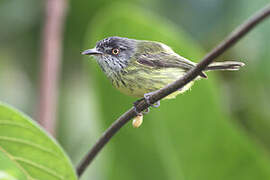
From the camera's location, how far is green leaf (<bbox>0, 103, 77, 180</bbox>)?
154 centimetres

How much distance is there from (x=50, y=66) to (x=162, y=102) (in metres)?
0.75

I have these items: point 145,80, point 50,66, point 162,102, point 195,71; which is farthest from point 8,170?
point 50,66

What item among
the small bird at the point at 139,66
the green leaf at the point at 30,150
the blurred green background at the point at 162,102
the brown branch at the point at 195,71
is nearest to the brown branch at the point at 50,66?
the blurred green background at the point at 162,102

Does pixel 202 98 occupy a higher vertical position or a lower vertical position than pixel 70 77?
lower

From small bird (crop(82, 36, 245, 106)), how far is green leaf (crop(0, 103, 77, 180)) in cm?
36

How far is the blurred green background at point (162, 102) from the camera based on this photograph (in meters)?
2.22

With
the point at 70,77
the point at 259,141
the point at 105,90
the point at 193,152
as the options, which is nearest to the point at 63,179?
the point at 105,90

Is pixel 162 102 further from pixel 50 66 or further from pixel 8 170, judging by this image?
pixel 8 170

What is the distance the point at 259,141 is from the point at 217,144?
586mm

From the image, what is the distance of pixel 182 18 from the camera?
4.44m

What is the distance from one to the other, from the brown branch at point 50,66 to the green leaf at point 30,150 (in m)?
0.87

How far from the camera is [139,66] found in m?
1.99

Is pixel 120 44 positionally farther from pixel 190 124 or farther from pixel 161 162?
pixel 161 162

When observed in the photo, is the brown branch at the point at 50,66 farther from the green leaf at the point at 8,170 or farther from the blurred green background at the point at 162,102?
the green leaf at the point at 8,170
